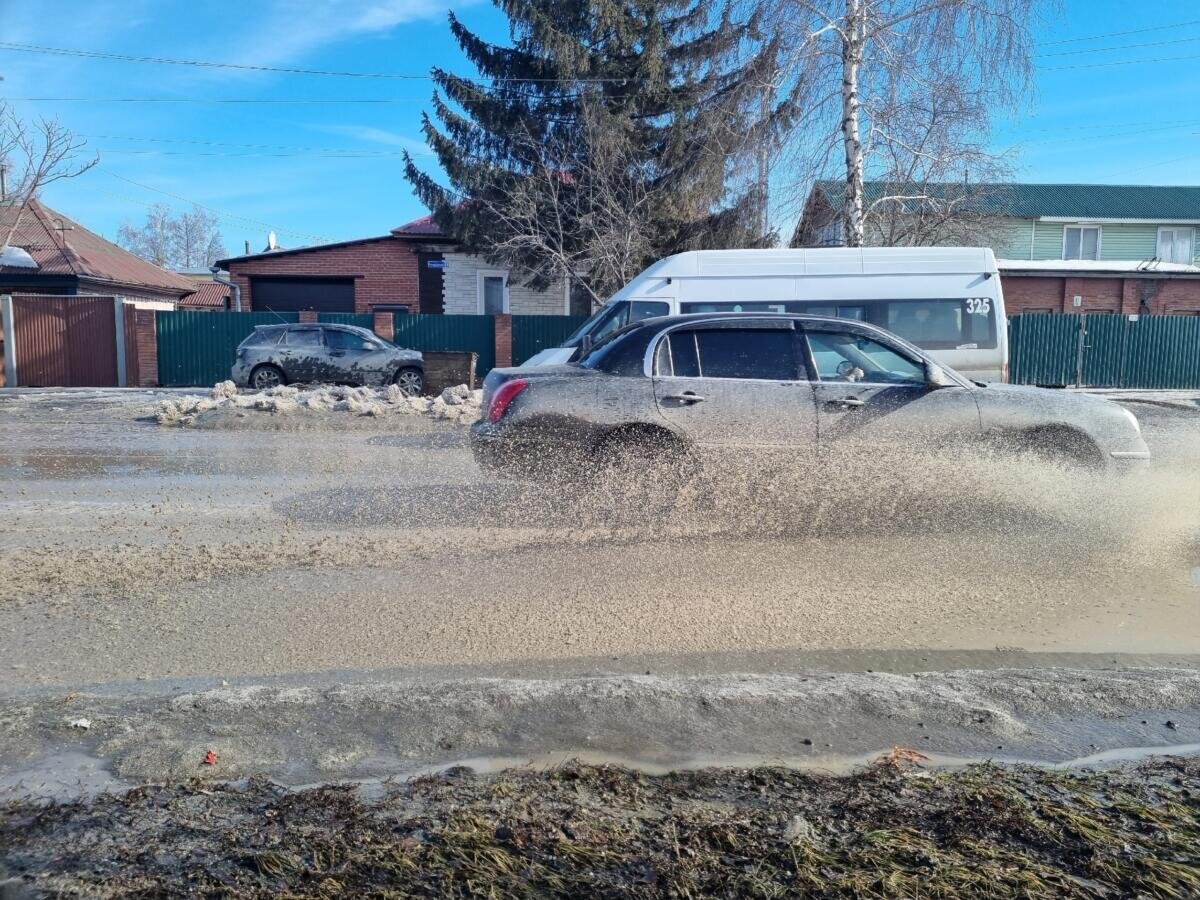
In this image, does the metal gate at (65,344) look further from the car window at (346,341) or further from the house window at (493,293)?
the house window at (493,293)

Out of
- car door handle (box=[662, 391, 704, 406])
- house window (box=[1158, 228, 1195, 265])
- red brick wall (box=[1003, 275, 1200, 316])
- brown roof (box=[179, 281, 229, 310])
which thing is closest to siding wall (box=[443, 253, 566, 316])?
red brick wall (box=[1003, 275, 1200, 316])

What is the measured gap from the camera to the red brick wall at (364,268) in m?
29.2

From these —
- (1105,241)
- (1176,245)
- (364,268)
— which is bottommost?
(364,268)

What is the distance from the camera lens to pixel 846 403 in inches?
255

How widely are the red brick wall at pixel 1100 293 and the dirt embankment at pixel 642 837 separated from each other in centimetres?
3060

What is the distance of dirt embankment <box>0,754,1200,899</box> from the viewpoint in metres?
2.42

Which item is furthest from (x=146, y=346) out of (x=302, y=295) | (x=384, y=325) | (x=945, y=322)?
(x=945, y=322)

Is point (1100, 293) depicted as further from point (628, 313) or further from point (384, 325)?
point (628, 313)

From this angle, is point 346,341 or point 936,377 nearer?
point 936,377

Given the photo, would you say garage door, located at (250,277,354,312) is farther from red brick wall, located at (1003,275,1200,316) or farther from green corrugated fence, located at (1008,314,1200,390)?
red brick wall, located at (1003,275,1200,316)

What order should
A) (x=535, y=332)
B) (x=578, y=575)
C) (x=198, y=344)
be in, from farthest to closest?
(x=535, y=332) → (x=198, y=344) → (x=578, y=575)

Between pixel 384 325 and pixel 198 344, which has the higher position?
pixel 384 325

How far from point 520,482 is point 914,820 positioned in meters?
4.46

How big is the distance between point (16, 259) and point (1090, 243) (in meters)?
37.2
